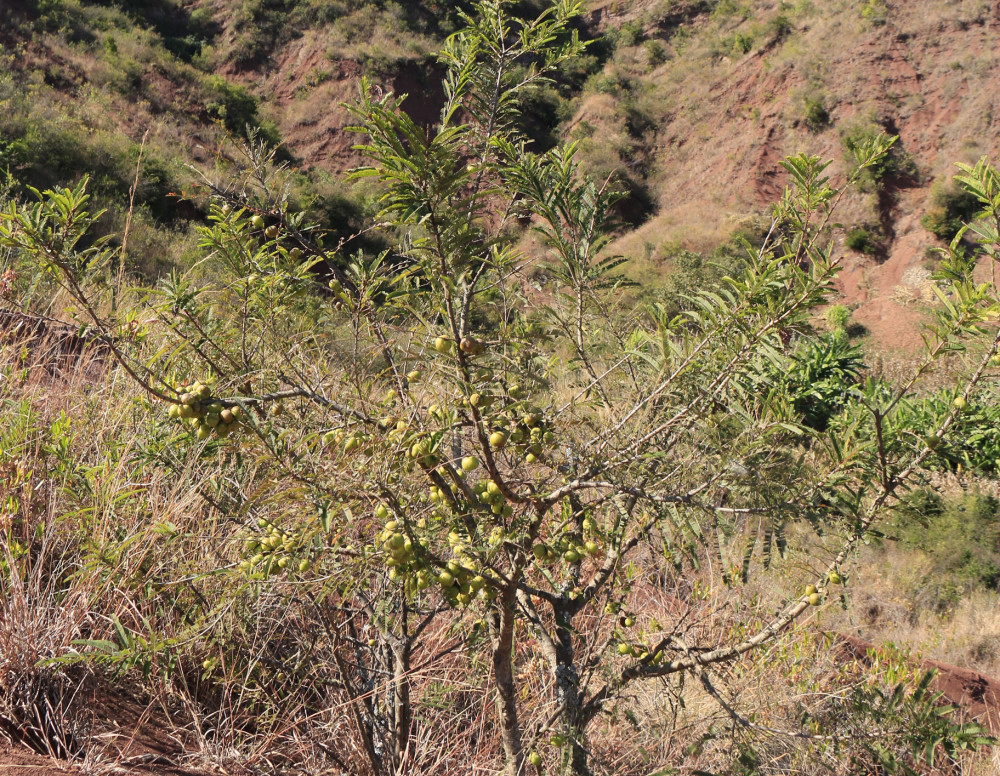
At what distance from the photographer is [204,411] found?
902 millimetres

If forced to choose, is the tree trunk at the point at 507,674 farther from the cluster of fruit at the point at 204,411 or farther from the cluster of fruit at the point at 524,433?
the cluster of fruit at the point at 204,411

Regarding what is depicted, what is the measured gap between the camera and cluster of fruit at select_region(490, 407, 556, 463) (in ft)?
3.26

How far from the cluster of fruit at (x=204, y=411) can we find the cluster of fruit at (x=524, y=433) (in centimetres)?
39

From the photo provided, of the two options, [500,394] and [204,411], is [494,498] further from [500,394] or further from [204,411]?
[204,411]

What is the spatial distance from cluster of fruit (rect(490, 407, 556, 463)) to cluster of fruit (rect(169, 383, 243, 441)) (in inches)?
15.3

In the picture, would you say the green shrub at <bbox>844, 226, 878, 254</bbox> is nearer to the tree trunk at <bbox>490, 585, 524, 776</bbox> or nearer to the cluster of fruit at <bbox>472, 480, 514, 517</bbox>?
the tree trunk at <bbox>490, 585, 524, 776</bbox>

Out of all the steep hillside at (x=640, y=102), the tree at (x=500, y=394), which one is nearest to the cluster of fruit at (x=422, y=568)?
the tree at (x=500, y=394)

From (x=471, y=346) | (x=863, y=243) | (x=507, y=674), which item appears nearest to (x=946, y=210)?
(x=863, y=243)

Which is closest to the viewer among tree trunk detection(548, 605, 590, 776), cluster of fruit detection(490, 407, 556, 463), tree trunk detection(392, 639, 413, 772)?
cluster of fruit detection(490, 407, 556, 463)

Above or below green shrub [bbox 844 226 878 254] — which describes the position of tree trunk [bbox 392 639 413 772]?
above

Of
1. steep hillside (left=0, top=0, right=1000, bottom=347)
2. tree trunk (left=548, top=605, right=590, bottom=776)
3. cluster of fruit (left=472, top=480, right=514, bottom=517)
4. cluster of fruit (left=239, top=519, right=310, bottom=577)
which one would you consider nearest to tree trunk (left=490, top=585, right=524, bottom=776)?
tree trunk (left=548, top=605, right=590, bottom=776)

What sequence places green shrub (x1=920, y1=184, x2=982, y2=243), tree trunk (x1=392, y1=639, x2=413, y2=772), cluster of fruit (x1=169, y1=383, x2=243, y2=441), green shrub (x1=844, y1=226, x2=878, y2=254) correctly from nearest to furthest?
cluster of fruit (x1=169, y1=383, x2=243, y2=441) → tree trunk (x1=392, y1=639, x2=413, y2=772) → green shrub (x1=920, y1=184, x2=982, y2=243) → green shrub (x1=844, y1=226, x2=878, y2=254)

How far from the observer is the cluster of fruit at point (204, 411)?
88cm

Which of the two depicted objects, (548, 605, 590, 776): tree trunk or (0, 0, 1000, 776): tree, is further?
(548, 605, 590, 776): tree trunk
